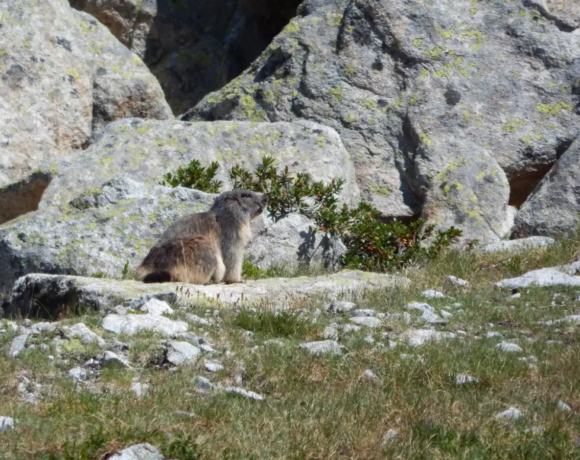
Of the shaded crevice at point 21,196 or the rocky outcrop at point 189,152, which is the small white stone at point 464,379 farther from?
the shaded crevice at point 21,196

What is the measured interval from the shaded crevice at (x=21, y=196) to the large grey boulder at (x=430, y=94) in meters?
3.36

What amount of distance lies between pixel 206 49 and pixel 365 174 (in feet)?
18.8

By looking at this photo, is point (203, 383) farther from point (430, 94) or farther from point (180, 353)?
point (430, 94)

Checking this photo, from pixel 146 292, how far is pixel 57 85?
7789 mm

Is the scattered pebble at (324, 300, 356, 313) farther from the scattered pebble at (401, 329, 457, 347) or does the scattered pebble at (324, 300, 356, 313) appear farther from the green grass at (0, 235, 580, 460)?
the scattered pebble at (401, 329, 457, 347)

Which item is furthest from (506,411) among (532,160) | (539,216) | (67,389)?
(532,160)

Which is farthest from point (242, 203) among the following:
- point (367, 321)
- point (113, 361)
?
point (113, 361)

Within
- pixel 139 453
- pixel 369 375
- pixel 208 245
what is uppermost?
pixel 139 453

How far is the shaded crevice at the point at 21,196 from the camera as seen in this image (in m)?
15.4

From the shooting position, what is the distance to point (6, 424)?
6000 mm

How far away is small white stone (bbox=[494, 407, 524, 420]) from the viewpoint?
6.68m

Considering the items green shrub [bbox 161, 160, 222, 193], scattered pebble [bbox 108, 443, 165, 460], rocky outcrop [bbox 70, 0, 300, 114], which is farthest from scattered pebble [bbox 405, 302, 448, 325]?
rocky outcrop [bbox 70, 0, 300, 114]

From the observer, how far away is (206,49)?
20.4 meters

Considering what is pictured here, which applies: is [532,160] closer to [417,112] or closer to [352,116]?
[417,112]
